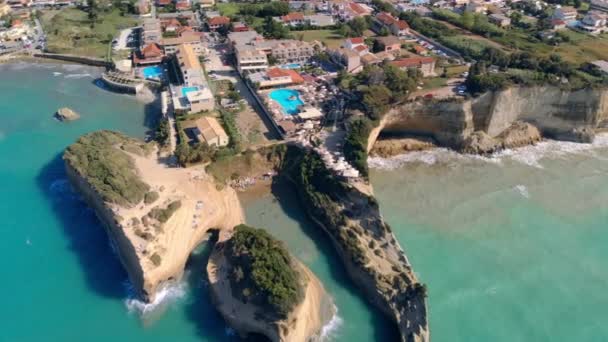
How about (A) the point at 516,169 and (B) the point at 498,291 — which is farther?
(A) the point at 516,169

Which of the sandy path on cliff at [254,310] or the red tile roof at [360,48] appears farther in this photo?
the red tile roof at [360,48]

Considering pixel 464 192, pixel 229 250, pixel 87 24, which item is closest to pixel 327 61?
pixel 464 192

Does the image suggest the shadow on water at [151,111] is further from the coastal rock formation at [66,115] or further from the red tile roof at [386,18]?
the red tile roof at [386,18]

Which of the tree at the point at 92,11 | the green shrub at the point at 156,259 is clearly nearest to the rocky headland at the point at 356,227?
the green shrub at the point at 156,259

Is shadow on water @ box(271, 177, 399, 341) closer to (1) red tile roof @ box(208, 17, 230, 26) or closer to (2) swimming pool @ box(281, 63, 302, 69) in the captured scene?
(2) swimming pool @ box(281, 63, 302, 69)

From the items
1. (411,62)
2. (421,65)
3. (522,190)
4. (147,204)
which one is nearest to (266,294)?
(147,204)

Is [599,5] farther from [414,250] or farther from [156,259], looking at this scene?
[156,259]

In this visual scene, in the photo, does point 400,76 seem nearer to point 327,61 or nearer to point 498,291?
point 327,61

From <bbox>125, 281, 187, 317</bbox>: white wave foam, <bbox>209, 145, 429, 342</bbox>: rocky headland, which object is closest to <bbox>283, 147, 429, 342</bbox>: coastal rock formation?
<bbox>209, 145, 429, 342</bbox>: rocky headland
